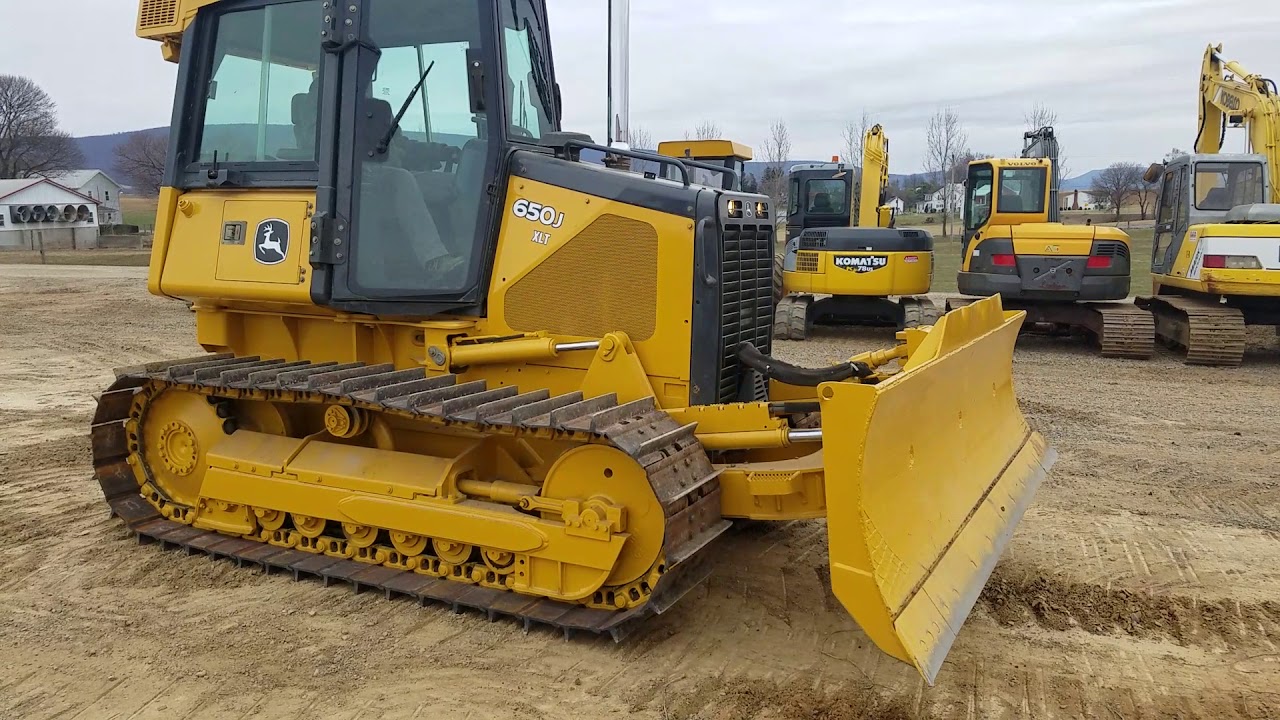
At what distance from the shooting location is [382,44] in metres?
4.82

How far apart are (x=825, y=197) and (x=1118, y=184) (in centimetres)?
4762

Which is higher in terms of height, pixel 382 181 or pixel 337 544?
pixel 382 181

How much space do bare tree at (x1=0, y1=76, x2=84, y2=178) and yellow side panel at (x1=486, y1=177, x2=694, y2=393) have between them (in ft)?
271

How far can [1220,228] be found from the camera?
38.8 feet

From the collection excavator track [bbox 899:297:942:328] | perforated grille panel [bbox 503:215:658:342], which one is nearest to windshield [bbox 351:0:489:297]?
perforated grille panel [bbox 503:215:658:342]

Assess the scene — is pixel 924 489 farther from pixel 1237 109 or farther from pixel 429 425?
pixel 1237 109

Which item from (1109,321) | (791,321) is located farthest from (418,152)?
(1109,321)

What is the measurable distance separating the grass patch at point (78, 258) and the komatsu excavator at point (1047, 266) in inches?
929

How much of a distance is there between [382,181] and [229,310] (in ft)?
5.05

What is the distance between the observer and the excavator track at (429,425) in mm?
4020

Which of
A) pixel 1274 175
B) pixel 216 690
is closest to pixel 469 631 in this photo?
pixel 216 690

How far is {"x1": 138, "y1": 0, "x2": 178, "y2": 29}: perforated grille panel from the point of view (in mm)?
5531

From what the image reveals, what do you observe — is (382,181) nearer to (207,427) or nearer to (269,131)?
(269,131)

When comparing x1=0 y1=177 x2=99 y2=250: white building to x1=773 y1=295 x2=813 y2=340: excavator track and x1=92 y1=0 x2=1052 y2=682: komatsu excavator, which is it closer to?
x1=773 y1=295 x2=813 y2=340: excavator track
